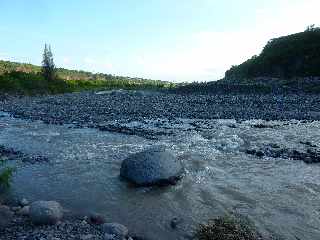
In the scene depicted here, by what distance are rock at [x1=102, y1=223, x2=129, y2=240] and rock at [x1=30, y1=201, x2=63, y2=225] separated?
1.53m

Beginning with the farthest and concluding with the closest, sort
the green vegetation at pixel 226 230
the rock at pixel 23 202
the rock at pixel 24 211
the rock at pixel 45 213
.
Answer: the rock at pixel 23 202 → the rock at pixel 24 211 → the rock at pixel 45 213 → the green vegetation at pixel 226 230

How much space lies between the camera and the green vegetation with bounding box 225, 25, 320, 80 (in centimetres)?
6379

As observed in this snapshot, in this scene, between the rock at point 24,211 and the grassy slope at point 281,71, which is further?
the grassy slope at point 281,71

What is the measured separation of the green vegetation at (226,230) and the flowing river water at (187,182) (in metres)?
0.41

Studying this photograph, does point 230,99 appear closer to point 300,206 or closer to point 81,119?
point 81,119

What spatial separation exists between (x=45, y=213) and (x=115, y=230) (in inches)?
88.4

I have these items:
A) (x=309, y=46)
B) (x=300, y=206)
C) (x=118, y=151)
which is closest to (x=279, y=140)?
(x=118, y=151)

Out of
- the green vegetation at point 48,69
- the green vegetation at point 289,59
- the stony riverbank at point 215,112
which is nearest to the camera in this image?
the stony riverbank at point 215,112

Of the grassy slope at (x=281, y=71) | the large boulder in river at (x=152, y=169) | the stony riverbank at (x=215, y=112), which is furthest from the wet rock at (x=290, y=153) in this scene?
the grassy slope at (x=281, y=71)

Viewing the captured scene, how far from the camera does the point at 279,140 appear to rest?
25703 mm

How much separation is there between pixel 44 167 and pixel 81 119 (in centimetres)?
1631

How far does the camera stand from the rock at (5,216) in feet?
41.6

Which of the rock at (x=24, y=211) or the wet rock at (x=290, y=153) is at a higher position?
the wet rock at (x=290, y=153)

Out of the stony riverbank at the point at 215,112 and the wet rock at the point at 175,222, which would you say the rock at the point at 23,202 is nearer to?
the wet rock at the point at 175,222
